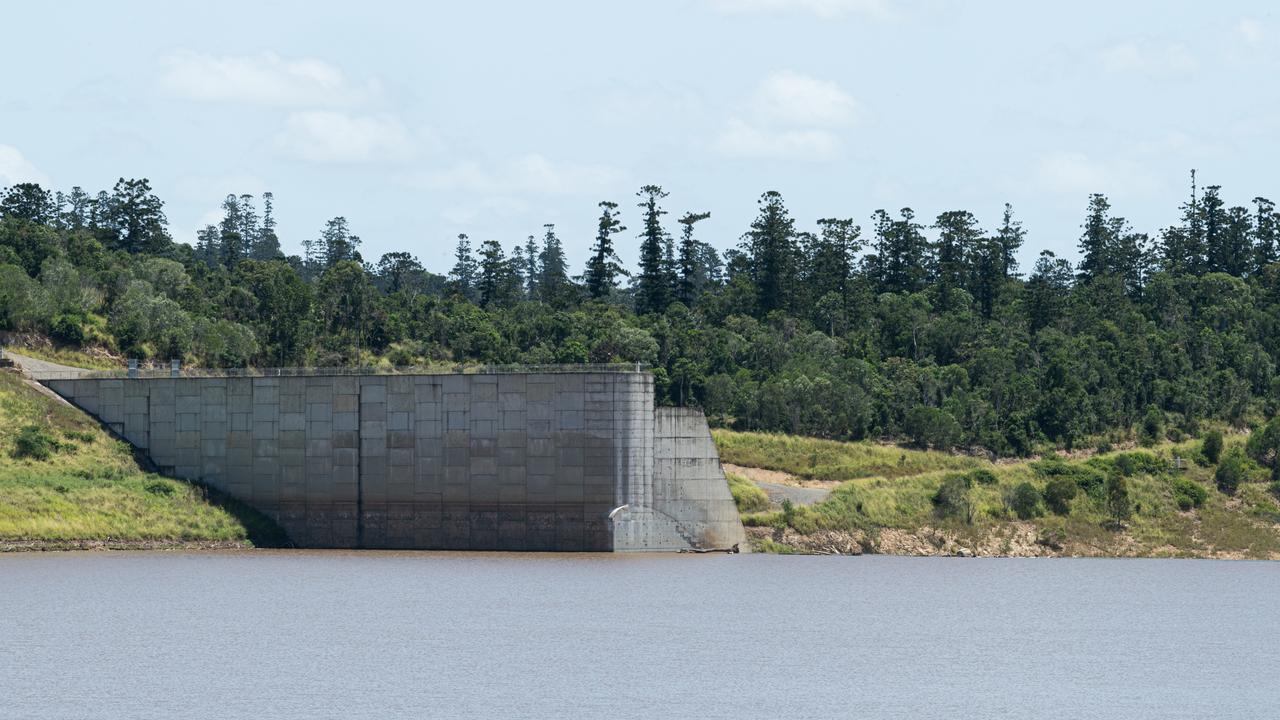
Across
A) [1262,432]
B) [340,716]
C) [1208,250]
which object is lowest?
[340,716]

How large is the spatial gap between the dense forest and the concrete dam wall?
36910 mm

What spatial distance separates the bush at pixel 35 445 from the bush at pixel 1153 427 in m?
75.8

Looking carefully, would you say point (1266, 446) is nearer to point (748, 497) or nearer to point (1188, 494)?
point (1188, 494)

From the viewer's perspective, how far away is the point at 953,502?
9762 centimetres

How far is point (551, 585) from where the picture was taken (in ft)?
249

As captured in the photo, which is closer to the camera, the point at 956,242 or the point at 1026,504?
the point at 1026,504

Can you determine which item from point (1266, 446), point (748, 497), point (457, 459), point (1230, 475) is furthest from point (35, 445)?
point (1266, 446)

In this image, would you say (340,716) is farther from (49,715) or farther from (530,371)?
(530,371)

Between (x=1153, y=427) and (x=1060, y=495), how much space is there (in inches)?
1168

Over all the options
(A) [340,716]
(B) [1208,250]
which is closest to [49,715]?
(A) [340,716]

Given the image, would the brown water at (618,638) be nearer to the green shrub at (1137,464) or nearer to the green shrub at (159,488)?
the green shrub at (159,488)

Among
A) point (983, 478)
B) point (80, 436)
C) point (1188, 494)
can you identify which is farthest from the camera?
point (1188, 494)

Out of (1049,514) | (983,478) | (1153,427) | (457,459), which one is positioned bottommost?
(1049,514)

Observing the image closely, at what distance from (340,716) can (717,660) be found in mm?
15160
